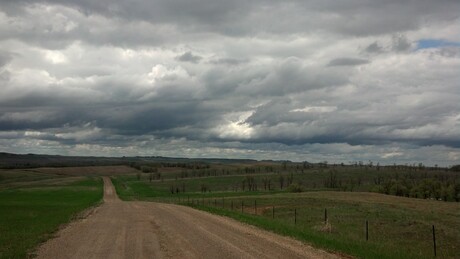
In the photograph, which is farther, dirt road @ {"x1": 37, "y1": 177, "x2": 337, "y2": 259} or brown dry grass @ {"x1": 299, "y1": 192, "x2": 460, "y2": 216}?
brown dry grass @ {"x1": 299, "y1": 192, "x2": 460, "y2": 216}

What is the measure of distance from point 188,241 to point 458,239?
1875 cm

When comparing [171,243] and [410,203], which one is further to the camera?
[410,203]

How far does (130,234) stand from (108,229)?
311 centimetres

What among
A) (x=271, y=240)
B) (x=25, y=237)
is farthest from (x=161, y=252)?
(x=25, y=237)

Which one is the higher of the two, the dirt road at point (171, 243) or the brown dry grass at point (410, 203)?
the dirt road at point (171, 243)

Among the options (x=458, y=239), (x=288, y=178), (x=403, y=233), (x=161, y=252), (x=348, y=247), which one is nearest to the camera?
(x=161, y=252)

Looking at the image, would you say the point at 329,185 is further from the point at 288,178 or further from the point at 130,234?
the point at 130,234

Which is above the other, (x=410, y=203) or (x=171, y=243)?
(x=171, y=243)

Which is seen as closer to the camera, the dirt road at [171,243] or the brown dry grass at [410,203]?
the dirt road at [171,243]

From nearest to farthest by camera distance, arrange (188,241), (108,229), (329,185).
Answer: (188,241), (108,229), (329,185)

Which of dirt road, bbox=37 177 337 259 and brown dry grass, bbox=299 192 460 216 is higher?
dirt road, bbox=37 177 337 259

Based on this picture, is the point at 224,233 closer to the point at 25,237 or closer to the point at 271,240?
the point at 271,240

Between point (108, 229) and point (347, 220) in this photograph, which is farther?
point (347, 220)

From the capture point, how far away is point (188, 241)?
784 inches
